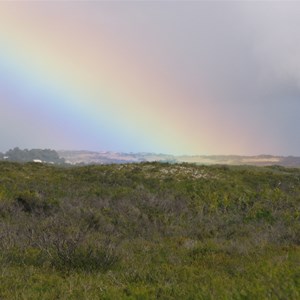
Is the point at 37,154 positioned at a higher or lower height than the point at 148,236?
higher

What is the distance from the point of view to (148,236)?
1107cm

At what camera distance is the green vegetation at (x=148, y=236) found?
5077 mm

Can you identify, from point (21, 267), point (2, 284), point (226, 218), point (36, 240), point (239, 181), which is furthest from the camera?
point (239, 181)

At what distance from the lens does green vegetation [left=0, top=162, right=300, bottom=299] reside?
5.08 meters

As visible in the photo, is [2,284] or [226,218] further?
[226,218]

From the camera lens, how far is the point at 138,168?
27.0 metres

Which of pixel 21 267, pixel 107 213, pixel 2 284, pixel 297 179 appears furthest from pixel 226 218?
pixel 297 179

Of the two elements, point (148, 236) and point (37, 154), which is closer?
point (148, 236)

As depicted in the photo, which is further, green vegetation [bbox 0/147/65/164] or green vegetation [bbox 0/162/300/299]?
green vegetation [bbox 0/147/65/164]

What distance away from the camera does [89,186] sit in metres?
20.5

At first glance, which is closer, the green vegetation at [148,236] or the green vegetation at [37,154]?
the green vegetation at [148,236]

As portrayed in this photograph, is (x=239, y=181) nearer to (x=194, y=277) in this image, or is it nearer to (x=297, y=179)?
(x=297, y=179)

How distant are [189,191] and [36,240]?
522 inches

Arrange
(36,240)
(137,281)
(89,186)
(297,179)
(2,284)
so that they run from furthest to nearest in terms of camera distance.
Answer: (297,179) < (89,186) < (36,240) < (137,281) < (2,284)
